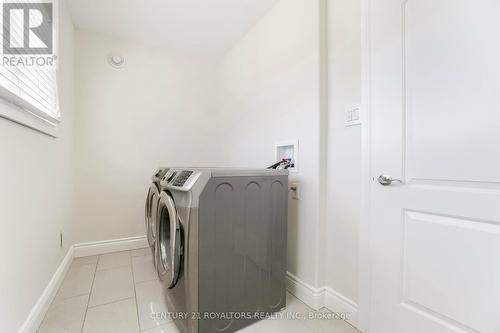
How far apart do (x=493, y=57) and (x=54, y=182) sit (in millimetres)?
2589

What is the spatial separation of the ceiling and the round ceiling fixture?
8.8 inches

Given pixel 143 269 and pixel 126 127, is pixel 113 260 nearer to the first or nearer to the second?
pixel 143 269

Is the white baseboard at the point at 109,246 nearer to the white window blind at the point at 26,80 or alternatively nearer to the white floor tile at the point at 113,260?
the white floor tile at the point at 113,260

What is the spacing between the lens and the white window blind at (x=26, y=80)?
99cm

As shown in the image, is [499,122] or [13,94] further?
[13,94]

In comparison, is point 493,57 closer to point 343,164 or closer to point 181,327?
point 343,164

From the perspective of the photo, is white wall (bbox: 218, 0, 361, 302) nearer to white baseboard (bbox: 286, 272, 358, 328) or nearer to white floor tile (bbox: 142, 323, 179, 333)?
white baseboard (bbox: 286, 272, 358, 328)

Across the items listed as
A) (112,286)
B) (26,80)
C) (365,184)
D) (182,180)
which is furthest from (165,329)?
(26,80)

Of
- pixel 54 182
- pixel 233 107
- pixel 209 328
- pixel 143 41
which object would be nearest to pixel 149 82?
pixel 143 41

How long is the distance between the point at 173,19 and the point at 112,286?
8.06 ft

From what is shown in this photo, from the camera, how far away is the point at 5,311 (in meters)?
0.97

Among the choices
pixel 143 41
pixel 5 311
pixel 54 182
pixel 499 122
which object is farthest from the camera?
pixel 143 41

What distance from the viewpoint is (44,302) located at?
56.1 inches

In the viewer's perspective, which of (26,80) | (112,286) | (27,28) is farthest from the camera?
(112,286)
